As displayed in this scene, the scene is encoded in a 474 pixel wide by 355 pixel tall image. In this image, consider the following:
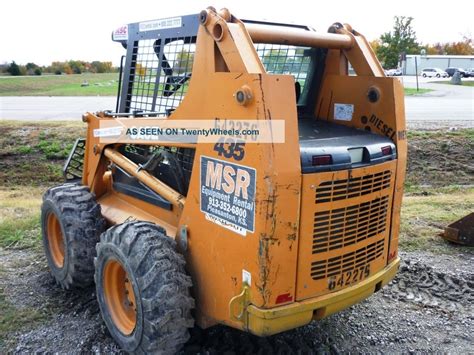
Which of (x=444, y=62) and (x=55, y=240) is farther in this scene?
(x=444, y=62)

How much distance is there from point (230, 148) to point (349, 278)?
46.1 inches

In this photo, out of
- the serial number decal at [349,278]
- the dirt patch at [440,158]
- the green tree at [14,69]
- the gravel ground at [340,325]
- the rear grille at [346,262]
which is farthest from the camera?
the green tree at [14,69]

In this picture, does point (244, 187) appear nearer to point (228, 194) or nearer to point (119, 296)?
point (228, 194)

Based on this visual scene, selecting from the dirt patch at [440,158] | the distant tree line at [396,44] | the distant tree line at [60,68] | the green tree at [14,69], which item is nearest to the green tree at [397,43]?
the distant tree line at [396,44]

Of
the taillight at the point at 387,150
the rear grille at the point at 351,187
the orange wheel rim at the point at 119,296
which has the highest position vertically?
the taillight at the point at 387,150

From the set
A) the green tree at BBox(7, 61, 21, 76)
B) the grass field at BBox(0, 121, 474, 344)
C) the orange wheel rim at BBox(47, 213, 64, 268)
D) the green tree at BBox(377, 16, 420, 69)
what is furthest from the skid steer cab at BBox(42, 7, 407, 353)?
the green tree at BBox(377, 16, 420, 69)

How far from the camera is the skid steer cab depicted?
2.81m

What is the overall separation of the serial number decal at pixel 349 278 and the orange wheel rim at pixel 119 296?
144 centimetres

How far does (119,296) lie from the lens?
12.1 ft

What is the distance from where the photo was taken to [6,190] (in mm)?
8898

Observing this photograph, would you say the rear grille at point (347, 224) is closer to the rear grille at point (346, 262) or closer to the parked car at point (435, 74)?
the rear grille at point (346, 262)

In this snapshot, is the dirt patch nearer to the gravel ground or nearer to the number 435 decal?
the gravel ground

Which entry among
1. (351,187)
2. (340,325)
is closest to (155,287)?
(351,187)

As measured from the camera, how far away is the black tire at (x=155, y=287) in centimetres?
309
